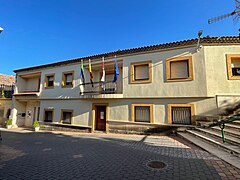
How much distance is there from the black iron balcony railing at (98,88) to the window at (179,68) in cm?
474

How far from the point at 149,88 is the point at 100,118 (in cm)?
521

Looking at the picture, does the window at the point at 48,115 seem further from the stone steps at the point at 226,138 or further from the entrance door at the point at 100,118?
the stone steps at the point at 226,138

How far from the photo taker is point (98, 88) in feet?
41.3

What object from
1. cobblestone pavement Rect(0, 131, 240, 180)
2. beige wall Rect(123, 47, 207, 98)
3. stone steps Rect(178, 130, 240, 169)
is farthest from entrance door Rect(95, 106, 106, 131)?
stone steps Rect(178, 130, 240, 169)

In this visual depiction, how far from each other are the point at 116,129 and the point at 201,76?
24.1 ft

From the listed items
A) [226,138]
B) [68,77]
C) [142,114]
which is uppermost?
[68,77]

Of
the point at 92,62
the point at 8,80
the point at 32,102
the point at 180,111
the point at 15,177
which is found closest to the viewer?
the point at 15,177

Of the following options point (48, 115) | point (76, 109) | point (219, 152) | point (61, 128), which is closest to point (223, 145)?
point (219, 152)

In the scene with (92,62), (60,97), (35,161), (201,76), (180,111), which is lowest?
(35,161)

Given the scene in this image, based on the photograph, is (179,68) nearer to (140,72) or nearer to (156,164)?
(140,72)

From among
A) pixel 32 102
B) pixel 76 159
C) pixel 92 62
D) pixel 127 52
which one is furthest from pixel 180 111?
pixel 32 102

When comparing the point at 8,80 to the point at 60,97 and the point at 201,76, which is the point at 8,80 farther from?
the point at 201,76

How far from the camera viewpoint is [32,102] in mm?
16422

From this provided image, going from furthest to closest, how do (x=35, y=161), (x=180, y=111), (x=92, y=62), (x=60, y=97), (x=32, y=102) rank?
(x=32, y=102) < (x=60, y=97) < (x=92, y=62) < (x=180, y=111) < (x=35, y=161)
